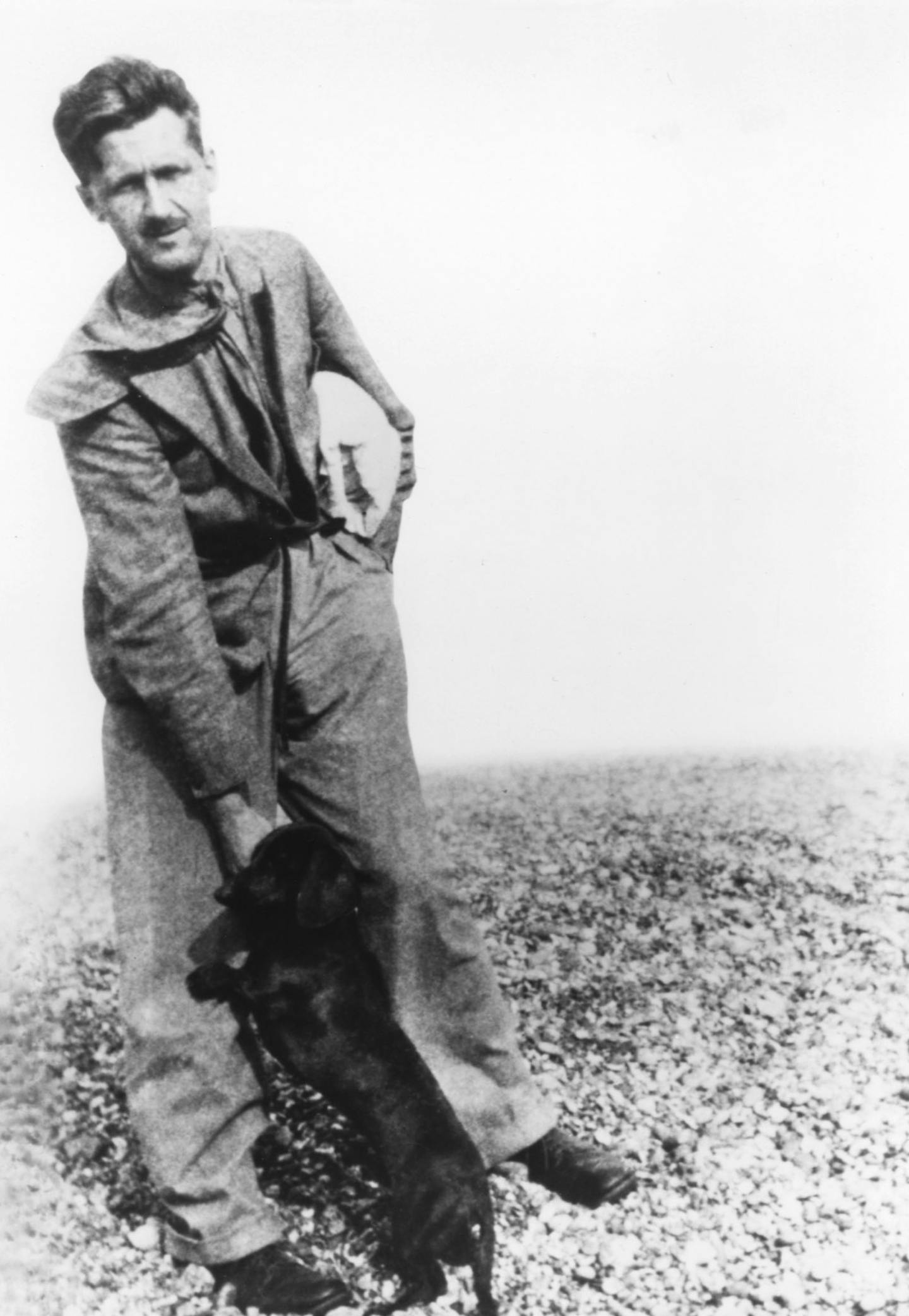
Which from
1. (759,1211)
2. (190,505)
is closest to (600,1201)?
(759,1211)

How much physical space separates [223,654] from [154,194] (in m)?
0.97

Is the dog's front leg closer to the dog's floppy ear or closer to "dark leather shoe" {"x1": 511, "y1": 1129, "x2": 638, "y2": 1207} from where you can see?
the dog's floppy ear

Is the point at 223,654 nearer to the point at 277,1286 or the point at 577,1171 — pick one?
the point at 277,1286

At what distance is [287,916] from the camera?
271cm

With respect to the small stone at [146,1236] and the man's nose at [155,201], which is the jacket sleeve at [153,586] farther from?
the small stone at [146,1236]

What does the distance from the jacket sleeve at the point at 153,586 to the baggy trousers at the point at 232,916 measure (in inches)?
6.1

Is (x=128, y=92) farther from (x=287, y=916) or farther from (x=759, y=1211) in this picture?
(x=759, y=1211)

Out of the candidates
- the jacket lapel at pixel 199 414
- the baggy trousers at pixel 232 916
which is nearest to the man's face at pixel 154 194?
the jacket lapel at pixel 199 414

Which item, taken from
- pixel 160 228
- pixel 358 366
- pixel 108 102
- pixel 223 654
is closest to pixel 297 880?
pixel 223 654

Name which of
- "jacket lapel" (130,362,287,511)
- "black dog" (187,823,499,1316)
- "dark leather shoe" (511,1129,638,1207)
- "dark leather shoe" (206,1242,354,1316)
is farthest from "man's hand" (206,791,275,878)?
"dark leather shoe" (511,1129,638,1207)

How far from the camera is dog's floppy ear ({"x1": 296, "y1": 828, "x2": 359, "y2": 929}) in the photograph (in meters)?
2.66

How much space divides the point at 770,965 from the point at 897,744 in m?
1.21

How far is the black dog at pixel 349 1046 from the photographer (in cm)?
267

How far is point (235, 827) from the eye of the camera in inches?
112
